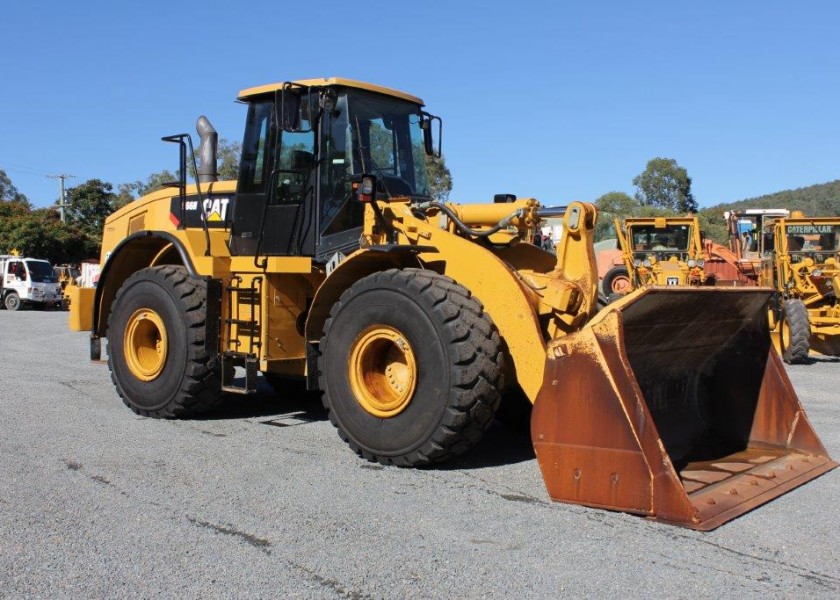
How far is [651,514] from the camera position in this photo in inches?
179

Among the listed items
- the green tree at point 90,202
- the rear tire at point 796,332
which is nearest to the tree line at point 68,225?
the green tree at point 90,202

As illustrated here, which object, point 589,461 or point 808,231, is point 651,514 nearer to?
point 589,461

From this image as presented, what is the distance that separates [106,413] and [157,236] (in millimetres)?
1717

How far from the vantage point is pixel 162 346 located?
25.2ft

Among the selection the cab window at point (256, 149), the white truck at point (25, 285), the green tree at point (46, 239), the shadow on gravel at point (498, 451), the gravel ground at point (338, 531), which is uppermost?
the green tree at point (46, 239)

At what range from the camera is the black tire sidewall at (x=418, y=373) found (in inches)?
215

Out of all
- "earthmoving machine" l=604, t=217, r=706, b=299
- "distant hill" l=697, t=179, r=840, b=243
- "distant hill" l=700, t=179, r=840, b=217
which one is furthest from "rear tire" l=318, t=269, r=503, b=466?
"distant hill" l=700, t=179, r=840, b=217

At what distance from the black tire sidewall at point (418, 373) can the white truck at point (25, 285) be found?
30167 millimetres

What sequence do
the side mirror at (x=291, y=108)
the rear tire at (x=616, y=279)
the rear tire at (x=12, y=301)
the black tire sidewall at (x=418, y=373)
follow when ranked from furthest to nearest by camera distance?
the rear tire at (x=12, y=301), the rear tire at (x=616, y=279), the side mirror at (x=291, y=108), the black tire sidewall at (x=418, y=373)

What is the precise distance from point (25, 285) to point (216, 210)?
27828 millimetres

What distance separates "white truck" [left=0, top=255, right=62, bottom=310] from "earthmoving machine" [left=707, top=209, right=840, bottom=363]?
26.9m

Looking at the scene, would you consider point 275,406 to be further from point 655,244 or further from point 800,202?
point 800,202

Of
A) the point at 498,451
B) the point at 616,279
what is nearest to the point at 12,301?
the point at 616,279

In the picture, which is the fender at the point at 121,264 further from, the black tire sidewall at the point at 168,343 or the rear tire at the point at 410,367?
the rear tire at the point at 410,367
